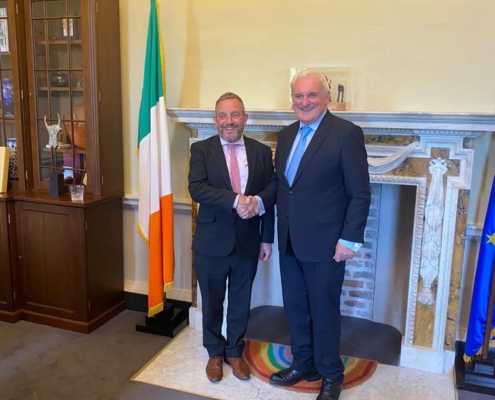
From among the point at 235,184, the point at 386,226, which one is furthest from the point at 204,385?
the point at 386,226

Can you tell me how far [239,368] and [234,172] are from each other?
111 cm

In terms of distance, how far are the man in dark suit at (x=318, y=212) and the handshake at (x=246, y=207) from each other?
0.14 m

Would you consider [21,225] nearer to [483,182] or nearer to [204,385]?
[204,385]

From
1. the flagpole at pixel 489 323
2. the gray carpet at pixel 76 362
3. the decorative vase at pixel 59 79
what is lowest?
the gray carpet at pixel 76 362

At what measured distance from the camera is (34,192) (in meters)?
3.18

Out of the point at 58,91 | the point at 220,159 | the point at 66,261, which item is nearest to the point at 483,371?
the point at 220,159

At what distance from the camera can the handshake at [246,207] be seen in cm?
223

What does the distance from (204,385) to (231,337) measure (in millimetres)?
292

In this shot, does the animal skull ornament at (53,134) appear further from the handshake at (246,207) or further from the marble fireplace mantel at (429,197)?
the handshake at (246,207)

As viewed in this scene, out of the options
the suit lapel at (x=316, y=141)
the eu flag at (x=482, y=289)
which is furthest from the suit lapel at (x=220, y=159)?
the eu flag at (x=482, y=289)

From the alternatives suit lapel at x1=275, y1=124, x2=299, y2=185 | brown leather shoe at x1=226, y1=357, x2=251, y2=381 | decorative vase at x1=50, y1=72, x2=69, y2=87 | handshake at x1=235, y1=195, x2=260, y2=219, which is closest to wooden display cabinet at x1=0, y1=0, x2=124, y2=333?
decorative vase at x1=50, y1=72, x2=69, y2=87

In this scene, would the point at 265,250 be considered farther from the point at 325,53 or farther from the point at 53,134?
the point at 53,134

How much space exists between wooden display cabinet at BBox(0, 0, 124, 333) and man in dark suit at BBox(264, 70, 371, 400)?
138 cm

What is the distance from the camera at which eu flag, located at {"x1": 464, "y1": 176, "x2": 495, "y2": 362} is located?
242cm
